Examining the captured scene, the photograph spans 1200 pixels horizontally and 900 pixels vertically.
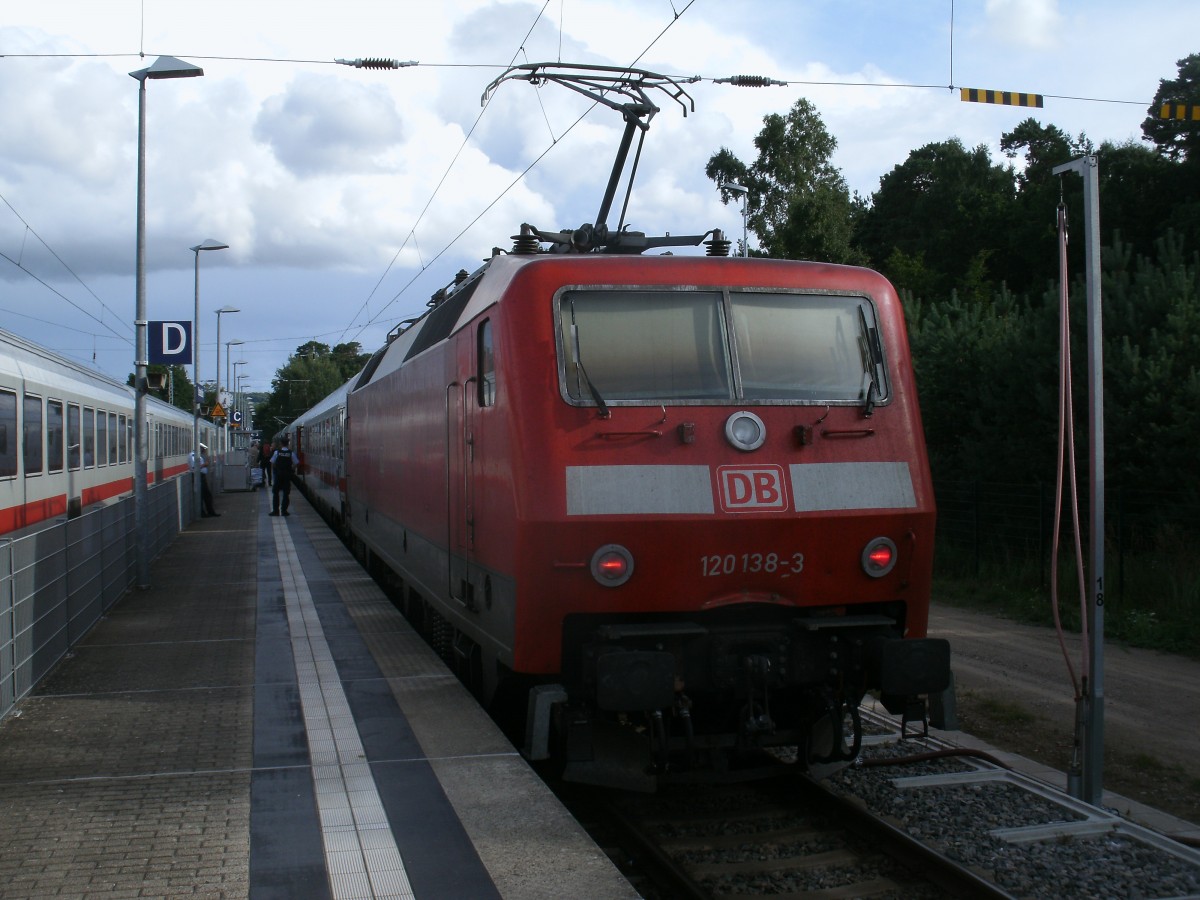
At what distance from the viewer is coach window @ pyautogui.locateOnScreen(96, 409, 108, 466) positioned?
18109 millimetres

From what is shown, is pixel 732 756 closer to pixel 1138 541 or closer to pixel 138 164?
pixel 1138 541

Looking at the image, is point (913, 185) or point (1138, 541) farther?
point (913, 185)

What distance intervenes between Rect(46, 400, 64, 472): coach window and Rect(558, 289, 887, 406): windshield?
33.8 ft

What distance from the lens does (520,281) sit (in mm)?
6035

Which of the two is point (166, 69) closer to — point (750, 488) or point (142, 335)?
point (142, 335)

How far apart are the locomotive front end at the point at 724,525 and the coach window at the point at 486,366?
1.82 feet

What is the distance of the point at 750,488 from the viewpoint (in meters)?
5.82

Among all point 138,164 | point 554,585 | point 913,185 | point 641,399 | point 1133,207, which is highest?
point 913,185

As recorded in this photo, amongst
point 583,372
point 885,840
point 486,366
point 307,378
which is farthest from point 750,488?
point 307,378

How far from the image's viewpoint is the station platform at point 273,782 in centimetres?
445

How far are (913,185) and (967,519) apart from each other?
4210 centimetres

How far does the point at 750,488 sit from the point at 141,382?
1073 cm

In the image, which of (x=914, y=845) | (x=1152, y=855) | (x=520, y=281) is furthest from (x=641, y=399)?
(x=1152, y=855)

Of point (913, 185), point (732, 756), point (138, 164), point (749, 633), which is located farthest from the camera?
point (913, 185)
